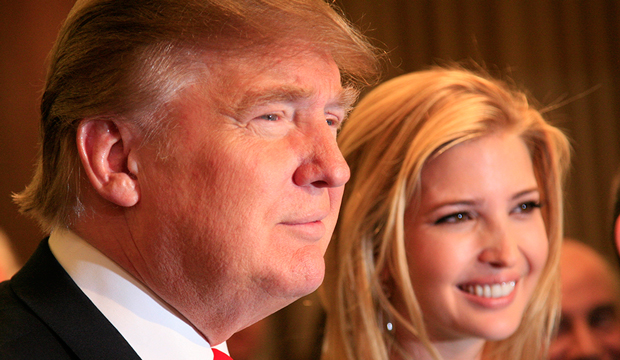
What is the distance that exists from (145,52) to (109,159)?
0.18 m

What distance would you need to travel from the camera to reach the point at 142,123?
99cm

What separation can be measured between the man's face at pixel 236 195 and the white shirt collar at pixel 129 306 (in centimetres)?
3

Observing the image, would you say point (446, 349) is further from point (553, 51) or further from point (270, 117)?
point (553, 51)

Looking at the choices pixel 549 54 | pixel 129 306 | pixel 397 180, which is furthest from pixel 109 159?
pixel 549 54

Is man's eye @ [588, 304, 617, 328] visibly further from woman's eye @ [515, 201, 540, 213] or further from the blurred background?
woman's eye @ [515, 201, 540, 213]

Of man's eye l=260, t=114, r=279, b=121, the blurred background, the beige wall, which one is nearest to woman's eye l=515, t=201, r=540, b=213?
man's eye l=260, t=114, r=279, b=121

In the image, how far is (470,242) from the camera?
1.53 m

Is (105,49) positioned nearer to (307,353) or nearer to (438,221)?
(438,221)

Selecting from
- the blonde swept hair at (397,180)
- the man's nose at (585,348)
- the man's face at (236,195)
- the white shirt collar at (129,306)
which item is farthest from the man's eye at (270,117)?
the man's nose at (585,348)

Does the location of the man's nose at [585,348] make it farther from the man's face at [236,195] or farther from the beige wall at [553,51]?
the man's face at [236,195]

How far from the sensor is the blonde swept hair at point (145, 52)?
0.98 meters

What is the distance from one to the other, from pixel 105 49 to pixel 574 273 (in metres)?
2.24

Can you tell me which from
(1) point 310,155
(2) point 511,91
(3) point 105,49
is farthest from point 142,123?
(2) point 511,91

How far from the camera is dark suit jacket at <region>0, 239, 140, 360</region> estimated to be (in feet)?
2.95
